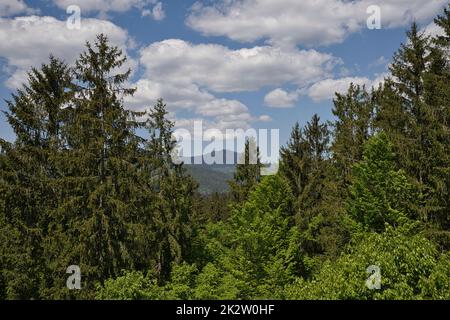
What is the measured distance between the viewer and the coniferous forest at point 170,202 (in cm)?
1892

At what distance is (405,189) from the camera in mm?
20969

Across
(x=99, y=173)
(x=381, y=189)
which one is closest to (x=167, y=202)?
(x=99, y=173)

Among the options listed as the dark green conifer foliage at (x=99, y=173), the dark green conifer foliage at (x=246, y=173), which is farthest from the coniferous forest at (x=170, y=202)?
the dark green conifer foliage at (x=246, y=173)

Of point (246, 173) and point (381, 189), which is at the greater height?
point (246, 173)

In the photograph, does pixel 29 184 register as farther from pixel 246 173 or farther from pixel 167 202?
pixel 246 173

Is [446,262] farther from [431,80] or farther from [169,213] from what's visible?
[169,213]

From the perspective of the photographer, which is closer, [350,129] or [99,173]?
[99,173]

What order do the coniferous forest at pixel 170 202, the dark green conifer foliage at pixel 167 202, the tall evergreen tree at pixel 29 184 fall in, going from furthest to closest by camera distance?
the dark green conifer foliage at pixel 167 202, the tall evergreen tree at pixel 29 184, the coniferous forest at pixel 170 202

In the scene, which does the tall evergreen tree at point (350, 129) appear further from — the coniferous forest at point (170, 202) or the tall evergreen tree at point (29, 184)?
the tall evergreen tree at point (29, 184)

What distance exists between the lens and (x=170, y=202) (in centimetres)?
2723

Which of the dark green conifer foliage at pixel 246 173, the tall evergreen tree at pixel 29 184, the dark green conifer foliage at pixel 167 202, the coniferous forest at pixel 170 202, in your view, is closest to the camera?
the coniferous forest at pixel 170 202

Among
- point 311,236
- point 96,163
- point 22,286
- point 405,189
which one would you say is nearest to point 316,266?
point 311,236

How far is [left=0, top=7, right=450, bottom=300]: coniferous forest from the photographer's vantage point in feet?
62.1
